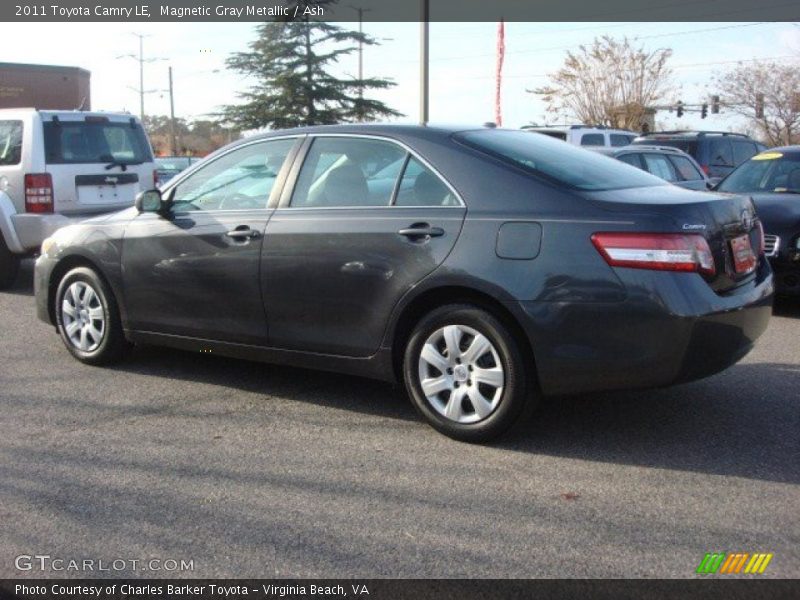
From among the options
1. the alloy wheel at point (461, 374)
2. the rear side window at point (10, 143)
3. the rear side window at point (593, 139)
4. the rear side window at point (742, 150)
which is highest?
the rear side window at point (593, 139)

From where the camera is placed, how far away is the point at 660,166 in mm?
12422

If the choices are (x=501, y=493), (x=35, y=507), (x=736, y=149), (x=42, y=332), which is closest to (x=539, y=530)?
(x=501, y=493)

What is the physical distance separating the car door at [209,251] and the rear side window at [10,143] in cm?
428

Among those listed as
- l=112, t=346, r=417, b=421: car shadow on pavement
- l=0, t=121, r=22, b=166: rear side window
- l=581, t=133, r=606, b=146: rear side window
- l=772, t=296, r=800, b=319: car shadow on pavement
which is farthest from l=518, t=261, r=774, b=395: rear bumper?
l=581, t=133, r=606, b=146: rear side window

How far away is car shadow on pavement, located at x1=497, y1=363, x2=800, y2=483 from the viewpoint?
4281mm

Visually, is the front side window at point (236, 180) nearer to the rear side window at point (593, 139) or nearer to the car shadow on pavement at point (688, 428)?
the car shadow on pavement at point (688, 428)

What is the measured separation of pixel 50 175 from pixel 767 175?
7467mm

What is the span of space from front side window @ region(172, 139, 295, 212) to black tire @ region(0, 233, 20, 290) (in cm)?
462

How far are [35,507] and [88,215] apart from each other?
6.33 metres

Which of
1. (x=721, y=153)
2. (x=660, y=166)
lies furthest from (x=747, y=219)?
(x=721, y=153)

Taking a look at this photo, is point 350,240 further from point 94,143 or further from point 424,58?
point 424,58

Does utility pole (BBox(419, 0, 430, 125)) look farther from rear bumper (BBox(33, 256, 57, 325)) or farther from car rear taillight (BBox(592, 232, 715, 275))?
car rear taillight (BBox(592, 232, 715, 275))

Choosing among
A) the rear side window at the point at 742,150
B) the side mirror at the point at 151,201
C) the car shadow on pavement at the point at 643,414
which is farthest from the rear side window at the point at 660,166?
the side mirror at the point at 151,201

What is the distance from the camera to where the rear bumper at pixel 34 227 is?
9148 mm
